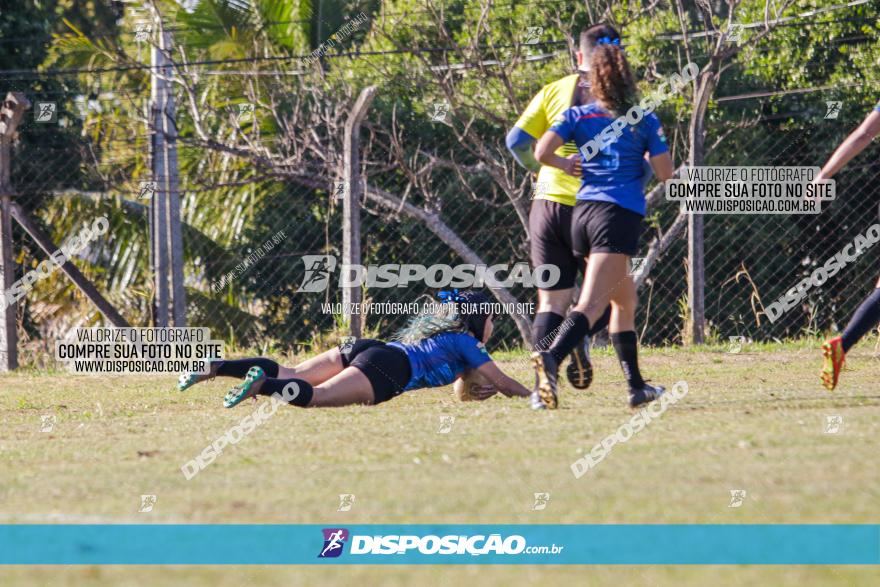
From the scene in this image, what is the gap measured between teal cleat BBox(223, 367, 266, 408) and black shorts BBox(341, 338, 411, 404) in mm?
583

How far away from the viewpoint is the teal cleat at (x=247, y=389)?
5.73 meters

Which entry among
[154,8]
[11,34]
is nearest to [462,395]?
[154,8]

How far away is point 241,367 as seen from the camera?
20.8 feet

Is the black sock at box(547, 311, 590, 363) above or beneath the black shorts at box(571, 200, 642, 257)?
beneath

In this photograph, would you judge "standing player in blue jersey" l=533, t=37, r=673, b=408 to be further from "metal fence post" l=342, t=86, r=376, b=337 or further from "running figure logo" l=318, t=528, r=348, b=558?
"metal fence post" l=342, t=86, r=376, b=337

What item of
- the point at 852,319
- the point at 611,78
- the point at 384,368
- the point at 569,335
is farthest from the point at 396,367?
the point at 852,319

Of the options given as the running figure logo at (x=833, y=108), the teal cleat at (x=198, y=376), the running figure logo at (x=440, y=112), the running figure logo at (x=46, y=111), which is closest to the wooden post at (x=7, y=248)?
the running figure logo at (x=46, y=111)

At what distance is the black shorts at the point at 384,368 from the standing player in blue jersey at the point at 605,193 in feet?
3.50

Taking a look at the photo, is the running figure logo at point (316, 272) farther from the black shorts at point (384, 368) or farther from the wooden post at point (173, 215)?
the black shorts at point (384, 368)

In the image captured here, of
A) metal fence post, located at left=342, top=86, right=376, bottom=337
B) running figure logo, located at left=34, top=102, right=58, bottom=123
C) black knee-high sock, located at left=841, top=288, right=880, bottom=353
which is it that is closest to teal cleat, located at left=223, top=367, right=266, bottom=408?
black knee-high sock, located at left=841, top=288, right=880, bottom=353

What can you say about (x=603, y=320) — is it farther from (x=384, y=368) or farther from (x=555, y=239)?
(x=384, y=368)

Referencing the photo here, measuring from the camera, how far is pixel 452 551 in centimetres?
304

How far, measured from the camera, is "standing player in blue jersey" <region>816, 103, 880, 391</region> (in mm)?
5402
